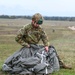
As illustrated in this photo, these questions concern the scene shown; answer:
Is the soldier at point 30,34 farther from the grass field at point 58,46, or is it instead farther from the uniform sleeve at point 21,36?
the grass field at point 58,46

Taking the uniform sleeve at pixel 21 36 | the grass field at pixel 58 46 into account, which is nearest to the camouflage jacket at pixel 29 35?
the uniform sleeve at pixel 21 36

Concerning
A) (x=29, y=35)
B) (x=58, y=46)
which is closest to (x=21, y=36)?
(x=29, y=35)

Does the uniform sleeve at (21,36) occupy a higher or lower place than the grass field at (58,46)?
higher

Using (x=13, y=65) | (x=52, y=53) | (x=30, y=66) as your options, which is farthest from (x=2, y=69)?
(x=52, y=53)

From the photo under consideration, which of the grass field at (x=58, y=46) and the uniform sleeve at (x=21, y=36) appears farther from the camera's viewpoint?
the grass field at (x=58, y=46)

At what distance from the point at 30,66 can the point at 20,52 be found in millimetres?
675

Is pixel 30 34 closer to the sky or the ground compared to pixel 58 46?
closer to the sky

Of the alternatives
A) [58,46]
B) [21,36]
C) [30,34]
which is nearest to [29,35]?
[30,34]

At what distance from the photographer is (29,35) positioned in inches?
387

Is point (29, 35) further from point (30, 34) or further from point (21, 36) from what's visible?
point (21, 36)

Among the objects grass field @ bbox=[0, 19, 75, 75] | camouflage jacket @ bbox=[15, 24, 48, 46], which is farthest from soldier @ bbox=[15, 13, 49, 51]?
grass field @ bbox=[0, 19, 75, 75]

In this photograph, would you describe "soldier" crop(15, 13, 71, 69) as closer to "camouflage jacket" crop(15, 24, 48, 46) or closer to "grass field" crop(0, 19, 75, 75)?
"camouflage jacket" crop(15, 24, 48, 46)

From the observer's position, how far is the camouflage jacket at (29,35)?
9797 millimetres

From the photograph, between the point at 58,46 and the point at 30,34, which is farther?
the point at 58,46
